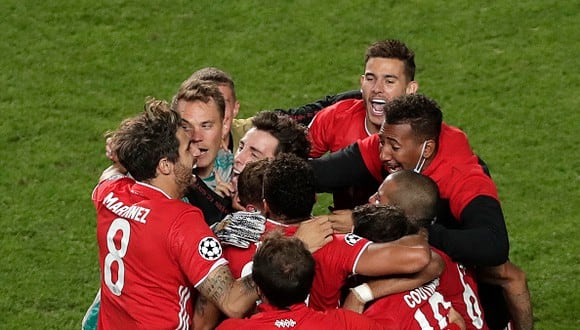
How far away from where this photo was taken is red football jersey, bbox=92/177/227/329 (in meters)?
5.71

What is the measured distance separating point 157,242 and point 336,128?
2405 mm

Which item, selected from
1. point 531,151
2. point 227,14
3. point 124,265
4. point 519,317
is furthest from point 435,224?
point 227,14

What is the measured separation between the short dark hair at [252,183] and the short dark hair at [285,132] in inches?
32.4

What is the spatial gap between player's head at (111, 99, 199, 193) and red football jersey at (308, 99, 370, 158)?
6.12ft

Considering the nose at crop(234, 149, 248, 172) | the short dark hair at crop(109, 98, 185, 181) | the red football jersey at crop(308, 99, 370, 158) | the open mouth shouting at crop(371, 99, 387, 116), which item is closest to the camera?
the short dark hair at crop(109, 98, 185, 181)

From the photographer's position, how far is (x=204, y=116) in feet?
23.2

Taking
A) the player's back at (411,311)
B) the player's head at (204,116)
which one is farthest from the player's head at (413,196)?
the player's head at (204,116)

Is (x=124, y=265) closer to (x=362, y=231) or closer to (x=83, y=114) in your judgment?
(x=362, y=231)

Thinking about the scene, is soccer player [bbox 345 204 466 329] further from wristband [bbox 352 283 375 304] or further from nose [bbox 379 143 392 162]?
nose [bbox 379 143 392 162]

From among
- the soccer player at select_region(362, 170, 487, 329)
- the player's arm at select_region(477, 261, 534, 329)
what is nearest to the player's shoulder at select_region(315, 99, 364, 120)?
the player's arm at select_region(477, 261, 534, 329)

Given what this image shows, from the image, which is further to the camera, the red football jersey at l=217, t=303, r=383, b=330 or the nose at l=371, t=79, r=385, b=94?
the nose at l=371, t=79, r=385, b=94

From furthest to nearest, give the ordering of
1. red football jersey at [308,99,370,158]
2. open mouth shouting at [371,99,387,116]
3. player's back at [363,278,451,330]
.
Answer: red football jersey at [308,99,370,158]
open mouth shouting at [371,99,387,116]
player's back at [363,278,451,330]

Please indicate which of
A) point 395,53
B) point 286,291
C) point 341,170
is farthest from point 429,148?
point 286,291

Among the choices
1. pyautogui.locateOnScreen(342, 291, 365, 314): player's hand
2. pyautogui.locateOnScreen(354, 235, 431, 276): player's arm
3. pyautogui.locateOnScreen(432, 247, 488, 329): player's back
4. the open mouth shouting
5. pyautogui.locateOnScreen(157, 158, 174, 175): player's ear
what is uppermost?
pyautogui.locateOnScreen(157, 158, 174, 175): player's ear
